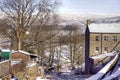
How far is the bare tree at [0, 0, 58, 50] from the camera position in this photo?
3550 centimetres

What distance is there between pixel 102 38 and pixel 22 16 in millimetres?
12538

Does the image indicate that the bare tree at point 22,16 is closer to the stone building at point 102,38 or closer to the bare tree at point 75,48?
the stone building at point 102,38

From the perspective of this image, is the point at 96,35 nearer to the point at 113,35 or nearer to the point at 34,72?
the point at 113,35

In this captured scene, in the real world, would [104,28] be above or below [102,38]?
above

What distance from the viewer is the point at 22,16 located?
35.7m

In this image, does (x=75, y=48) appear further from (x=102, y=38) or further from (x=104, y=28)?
(x=104, y=28)

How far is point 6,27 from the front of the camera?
3591 cm

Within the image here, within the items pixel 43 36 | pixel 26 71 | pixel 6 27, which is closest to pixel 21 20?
pixel 6 27

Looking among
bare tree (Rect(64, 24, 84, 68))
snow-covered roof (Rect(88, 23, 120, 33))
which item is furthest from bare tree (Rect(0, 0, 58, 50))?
bare tree (Rect(64, 24, 84, 68))

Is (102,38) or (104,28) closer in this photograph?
(102,38)

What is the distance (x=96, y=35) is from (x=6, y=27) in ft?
43.1

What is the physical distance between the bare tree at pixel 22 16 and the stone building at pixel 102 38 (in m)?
7.80

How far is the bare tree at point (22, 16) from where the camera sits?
35.5m

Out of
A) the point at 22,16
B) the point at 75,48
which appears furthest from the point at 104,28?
the point at 22,16
